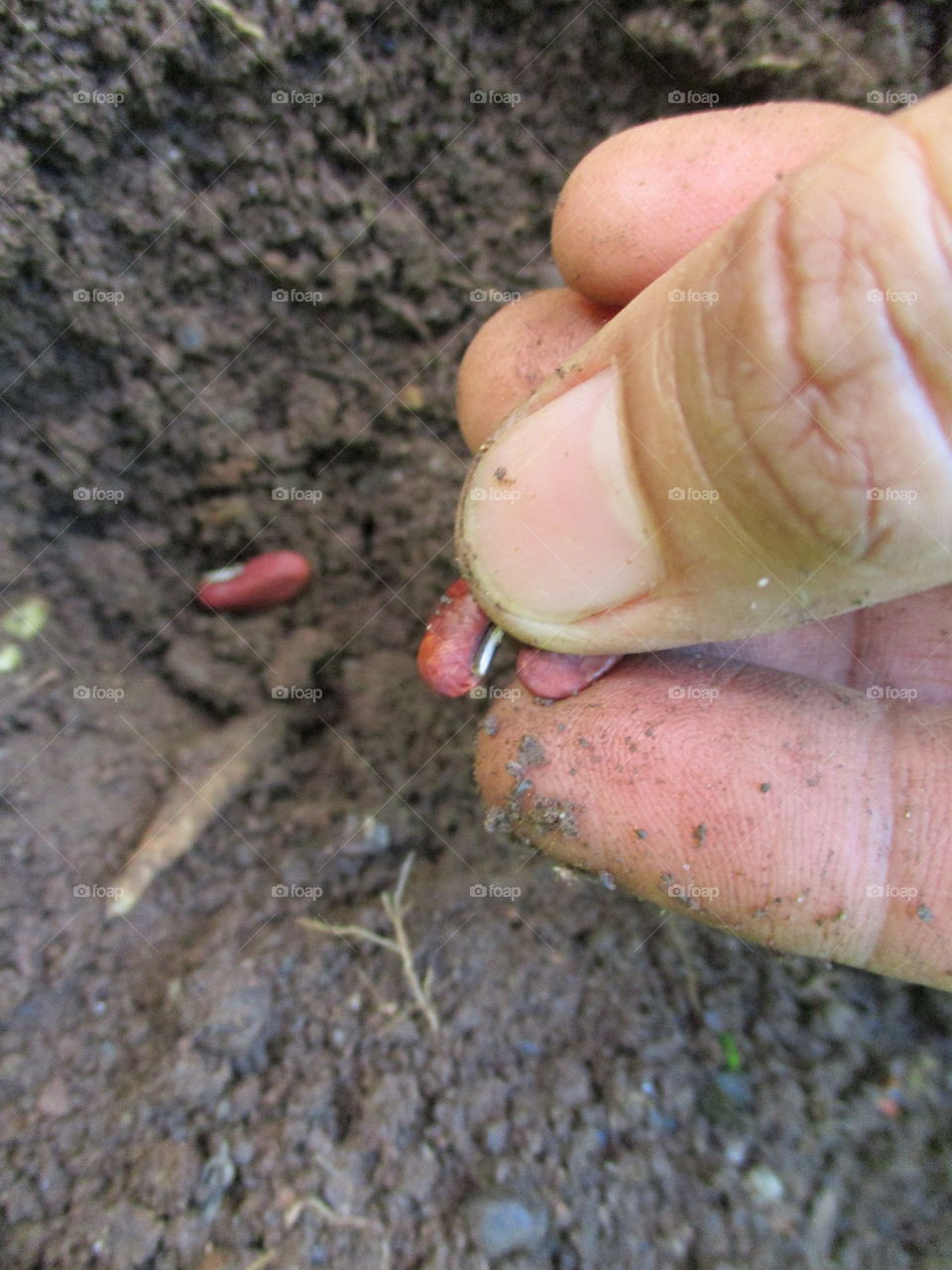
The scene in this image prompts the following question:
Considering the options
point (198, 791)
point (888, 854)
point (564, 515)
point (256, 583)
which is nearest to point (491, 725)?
point (564, 515)

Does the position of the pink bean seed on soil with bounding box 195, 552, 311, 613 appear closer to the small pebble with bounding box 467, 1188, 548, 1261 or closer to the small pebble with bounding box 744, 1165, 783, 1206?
the small pebble with bounding box 467, 1188, 548, 1261

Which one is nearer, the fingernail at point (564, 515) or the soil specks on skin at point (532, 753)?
the fingernail at point (564, 515)

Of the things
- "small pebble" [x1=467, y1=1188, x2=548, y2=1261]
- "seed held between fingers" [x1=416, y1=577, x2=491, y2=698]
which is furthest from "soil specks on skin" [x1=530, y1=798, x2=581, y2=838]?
"small pebble" [x1=467, y1=1188, x2=548, y2=1261]

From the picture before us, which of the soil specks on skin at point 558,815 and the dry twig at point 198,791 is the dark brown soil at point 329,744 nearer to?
the dry twig at point 198,791

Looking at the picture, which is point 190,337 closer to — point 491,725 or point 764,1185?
point 491,725

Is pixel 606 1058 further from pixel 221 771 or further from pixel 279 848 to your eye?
pixel 221 771

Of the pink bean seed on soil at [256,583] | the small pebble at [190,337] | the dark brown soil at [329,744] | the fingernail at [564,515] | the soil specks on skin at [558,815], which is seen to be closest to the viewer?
the fingernail at [564,515]

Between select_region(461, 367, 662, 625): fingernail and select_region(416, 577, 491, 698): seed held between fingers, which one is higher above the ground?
select_region(461, 367, 662, 625): fingernail

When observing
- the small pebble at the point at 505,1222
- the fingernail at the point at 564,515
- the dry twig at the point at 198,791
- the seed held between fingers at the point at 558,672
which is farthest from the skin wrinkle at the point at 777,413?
the dry twig at the point at 198,791
